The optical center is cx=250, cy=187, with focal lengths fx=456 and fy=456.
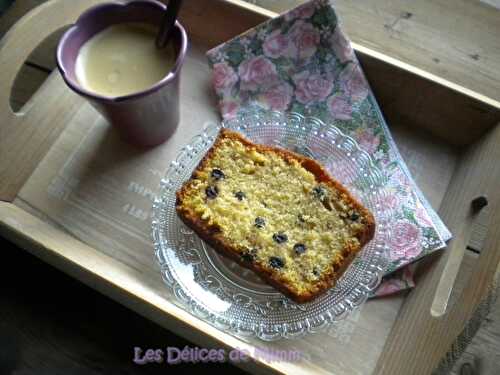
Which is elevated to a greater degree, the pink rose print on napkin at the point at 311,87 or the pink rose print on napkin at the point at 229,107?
the pink rose print on napkin at the point at 311,87

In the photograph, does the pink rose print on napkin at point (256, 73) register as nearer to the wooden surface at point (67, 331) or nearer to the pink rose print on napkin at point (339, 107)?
the pink rose print on napkin at point (339, 107)

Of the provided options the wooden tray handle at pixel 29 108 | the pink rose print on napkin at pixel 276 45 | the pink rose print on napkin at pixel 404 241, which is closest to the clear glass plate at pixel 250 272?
the pink rose print on napkin at pixel 404 241

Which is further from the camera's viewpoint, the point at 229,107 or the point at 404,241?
the point at 229,107

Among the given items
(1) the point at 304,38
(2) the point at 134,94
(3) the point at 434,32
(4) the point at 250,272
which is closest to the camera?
(2) the point at 134,94

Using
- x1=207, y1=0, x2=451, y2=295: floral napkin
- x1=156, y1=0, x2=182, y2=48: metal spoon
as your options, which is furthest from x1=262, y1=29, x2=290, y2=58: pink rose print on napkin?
x1=156, y1=0, x2=182, y2=48: metal spoon

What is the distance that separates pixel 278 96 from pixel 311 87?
0.25ft

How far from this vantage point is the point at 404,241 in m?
0.87

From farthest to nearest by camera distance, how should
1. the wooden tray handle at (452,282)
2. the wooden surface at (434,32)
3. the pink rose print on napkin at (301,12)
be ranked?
the wooden surface at (434,32), the pink rose print on napkin at (301,12), the wooden tray handle at (452,282)

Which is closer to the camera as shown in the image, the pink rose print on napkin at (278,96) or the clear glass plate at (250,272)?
the clear glass plate at (250,272)

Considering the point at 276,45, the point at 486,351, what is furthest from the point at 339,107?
the point at 486,351

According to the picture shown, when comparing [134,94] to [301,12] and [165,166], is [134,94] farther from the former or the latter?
[301,12]

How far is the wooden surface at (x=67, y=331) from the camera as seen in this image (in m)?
1.00

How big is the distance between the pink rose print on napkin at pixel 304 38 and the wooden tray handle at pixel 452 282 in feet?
1.33

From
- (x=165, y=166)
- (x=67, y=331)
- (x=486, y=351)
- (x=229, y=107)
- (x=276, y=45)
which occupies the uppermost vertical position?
(x=276, y=45)
